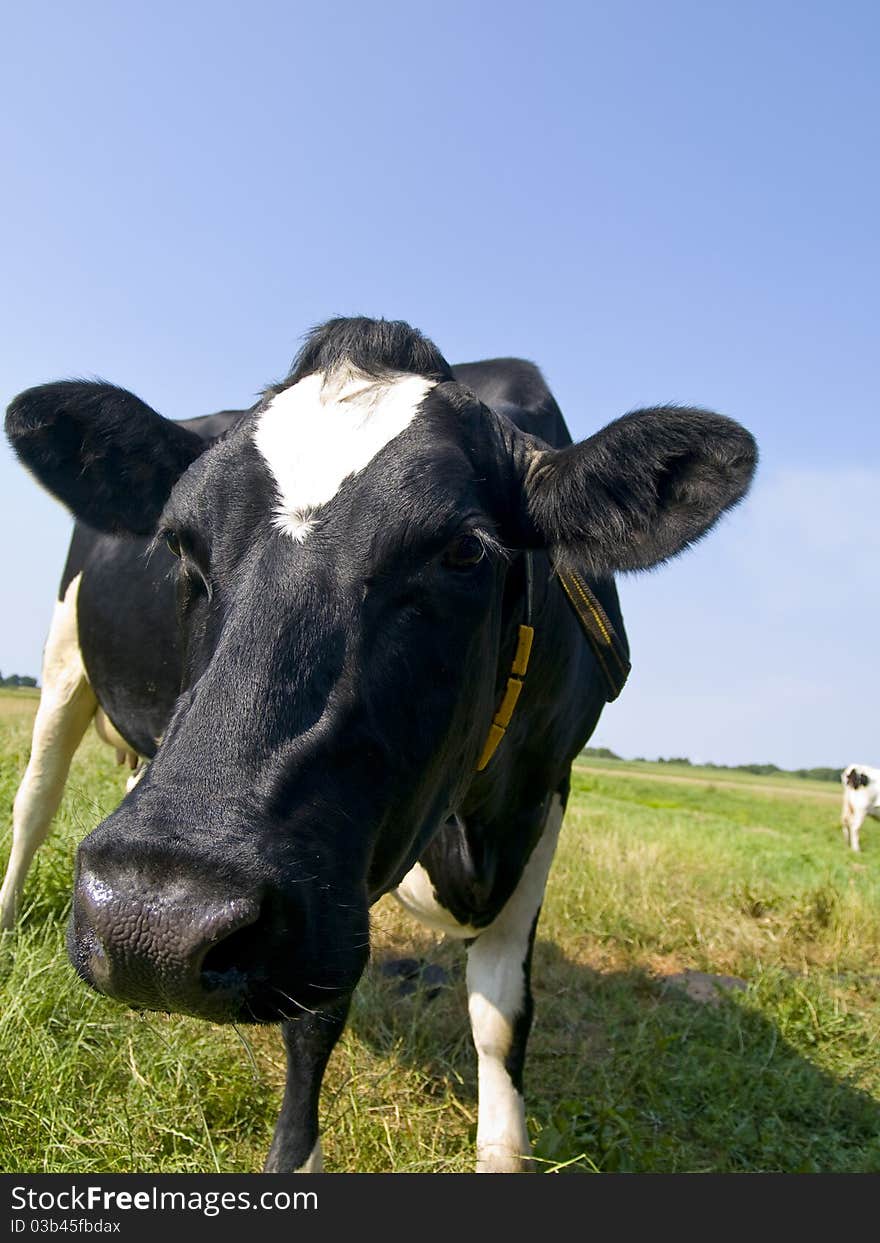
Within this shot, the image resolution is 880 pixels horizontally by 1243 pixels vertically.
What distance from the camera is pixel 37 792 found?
5.01 metres

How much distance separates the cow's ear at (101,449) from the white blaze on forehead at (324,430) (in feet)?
2.16

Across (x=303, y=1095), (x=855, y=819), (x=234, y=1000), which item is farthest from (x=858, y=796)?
(x=234, y=1000)

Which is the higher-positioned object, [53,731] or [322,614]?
[322,614]

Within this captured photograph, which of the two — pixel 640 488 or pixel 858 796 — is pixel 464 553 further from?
pixel 858 796

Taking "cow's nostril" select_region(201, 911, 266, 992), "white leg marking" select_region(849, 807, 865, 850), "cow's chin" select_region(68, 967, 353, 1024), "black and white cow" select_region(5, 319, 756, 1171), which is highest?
"black and white cow" select_region(5, 319, 756, 1171)

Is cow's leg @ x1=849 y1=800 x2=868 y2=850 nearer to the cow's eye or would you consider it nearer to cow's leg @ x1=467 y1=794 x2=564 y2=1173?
cow's leg @ x1=467 y1=794 x2=564 y2=1173

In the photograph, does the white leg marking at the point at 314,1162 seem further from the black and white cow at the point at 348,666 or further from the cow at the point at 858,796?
the cow at the point at 858,796

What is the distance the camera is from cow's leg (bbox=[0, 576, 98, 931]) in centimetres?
489

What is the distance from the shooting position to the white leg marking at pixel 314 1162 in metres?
2.97

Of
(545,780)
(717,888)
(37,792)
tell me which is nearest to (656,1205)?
(545,780)

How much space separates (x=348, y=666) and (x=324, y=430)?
659 millimetres

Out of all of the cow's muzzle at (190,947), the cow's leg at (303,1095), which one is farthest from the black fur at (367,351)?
the cow's leg at (303,1095)

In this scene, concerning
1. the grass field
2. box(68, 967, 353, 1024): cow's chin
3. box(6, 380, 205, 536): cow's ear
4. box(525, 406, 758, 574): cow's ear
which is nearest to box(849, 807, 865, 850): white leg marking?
the grass field

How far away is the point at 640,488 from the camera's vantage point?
8.44ft
